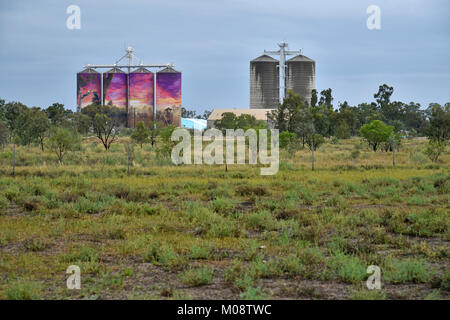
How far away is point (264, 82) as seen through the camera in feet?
443

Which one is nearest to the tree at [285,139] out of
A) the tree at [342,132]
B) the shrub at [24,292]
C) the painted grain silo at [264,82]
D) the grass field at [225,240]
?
the grass field at [225,240]

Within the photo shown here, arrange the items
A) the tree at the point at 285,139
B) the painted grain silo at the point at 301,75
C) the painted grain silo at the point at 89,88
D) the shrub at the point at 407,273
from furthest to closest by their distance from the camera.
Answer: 1. the painted grain silo at the point at 301,75
2. the painted grain silo at the point at 89,88
3. the tree at the point at 285,139
4. the shrub at the point at 407,273

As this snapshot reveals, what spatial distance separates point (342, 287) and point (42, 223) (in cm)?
821

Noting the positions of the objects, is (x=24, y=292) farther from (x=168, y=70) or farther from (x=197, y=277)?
(x=168, y=70)

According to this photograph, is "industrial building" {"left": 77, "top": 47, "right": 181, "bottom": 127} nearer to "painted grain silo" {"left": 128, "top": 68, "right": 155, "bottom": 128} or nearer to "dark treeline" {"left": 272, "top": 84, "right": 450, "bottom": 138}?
"painted grain silo" {"left": 128, "top": 68, "right": 155, "bottom": 128}

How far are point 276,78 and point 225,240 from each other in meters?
126

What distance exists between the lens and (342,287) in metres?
8.21

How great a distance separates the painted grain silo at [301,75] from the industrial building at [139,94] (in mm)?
28588

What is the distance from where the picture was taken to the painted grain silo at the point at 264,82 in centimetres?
13400

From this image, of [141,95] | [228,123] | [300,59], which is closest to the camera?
[228,123]

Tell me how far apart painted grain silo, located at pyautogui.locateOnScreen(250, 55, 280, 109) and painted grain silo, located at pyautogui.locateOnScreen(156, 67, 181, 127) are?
68.9 ft

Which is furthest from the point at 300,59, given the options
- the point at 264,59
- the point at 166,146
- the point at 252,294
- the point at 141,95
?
the point at 252,294

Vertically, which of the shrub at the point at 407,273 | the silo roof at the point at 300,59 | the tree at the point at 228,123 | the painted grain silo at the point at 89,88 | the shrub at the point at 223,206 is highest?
the silo roof at the point at 300,59

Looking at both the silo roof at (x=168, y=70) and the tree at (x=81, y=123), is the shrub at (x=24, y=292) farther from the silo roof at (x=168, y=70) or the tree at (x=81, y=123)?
the silo roof at (x=168, y=70)
